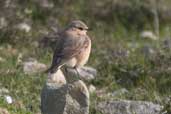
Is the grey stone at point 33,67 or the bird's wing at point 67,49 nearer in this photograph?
the bird's wing at point 67,49

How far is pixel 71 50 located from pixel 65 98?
1787 millimetres

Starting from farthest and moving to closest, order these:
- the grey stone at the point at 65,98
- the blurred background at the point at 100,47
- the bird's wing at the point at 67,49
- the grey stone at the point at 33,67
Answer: the grey stone at the point at 33,67 → the blurred background at the point at 100,47 → the bird's wing at the point at 67,49 → the grey stone at the point at 65,98

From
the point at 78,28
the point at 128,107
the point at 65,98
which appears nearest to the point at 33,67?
the point at 78,28

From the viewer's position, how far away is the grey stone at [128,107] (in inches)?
420

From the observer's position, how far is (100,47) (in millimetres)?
14414

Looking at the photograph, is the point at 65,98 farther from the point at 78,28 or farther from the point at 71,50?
the point at 78,28

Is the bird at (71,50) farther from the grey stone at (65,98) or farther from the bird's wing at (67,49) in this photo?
the grey stone at (65,98)

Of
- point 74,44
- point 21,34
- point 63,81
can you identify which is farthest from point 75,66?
point 21,34

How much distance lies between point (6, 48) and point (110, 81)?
87.9 inches

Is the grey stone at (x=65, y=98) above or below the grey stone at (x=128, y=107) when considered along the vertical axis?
above

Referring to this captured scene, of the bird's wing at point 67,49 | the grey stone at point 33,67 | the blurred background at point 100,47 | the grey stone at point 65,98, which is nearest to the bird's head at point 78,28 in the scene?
the bird's wing at point 67,49

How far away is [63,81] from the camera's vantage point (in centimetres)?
1039

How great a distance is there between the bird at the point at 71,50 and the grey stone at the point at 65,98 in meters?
1.29

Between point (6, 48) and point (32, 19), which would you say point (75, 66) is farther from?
point (32, 19)
